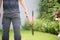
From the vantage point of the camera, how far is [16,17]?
2.99m

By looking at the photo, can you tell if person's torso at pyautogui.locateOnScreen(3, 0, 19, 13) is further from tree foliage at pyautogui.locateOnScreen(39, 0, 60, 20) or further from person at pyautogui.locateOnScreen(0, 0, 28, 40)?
tree foliage at pyautogui.locateOnScreen(39, 0, 60, 20)

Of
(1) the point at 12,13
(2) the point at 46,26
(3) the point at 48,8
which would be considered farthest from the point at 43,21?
(1) the point at 12,13

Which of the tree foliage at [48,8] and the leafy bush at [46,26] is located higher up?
the tree foliage at [48,8]

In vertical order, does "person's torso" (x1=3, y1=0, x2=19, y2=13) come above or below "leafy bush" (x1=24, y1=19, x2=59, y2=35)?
above

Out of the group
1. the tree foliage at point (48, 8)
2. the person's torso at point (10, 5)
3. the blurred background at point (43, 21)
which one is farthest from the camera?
the tree foliage at point (48, 8)

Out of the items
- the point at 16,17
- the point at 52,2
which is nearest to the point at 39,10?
the point at 52,2

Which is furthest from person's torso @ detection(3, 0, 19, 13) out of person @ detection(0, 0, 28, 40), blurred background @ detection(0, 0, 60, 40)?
blurred background @ detection(0, 0, 60, 40)

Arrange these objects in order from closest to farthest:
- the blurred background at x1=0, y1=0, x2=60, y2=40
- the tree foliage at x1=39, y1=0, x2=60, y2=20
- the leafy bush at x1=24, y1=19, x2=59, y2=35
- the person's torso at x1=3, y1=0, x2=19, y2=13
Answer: the person's torso at x1=3, y1=0, x2=19, y2=13, the blurred background at x1=0, y1=0, x2=60, y2=40, the leafy bush at x1=24, y1=19, x2=59, y2=35, the tree foliage at x1=39, y1=0, x2=60, y2=20

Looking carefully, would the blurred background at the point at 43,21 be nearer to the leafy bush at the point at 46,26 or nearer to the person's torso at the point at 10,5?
the leafy bush at the point at 46,26

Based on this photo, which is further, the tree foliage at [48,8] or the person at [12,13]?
the tree foliage at [48,8]

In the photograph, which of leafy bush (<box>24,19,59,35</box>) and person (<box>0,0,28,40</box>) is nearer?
person (<box>0,0,28,40</box>)

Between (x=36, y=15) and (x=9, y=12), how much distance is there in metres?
3.22

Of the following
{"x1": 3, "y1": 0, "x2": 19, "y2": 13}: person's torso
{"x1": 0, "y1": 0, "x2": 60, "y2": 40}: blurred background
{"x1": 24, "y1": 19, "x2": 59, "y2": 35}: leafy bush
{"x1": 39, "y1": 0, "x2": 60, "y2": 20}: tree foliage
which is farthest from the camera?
{"x1": 39, "y1": 0, "x2": 60, "y2": 20}: tree foliage

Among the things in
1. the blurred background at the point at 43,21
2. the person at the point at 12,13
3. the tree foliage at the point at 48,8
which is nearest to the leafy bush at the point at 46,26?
the blurred background at the point at 43,21
